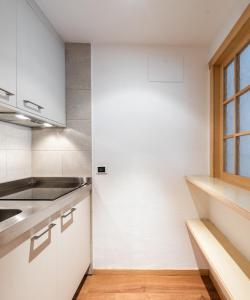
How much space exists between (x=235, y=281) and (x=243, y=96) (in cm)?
126

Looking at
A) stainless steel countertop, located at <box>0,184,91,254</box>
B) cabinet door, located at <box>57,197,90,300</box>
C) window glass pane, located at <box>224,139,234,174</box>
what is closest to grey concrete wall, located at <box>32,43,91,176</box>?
cabinet door, located at <box>57,197,90,300</box>

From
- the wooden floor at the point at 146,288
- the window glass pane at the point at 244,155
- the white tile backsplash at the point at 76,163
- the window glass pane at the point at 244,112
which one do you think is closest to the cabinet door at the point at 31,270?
the wooden floor at the point at 146,288

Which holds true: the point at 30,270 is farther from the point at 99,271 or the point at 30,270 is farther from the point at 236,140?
the point at 236,140

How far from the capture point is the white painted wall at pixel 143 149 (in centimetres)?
211

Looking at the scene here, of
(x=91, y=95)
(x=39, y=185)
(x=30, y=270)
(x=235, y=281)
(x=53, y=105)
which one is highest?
(x=91, y=95)

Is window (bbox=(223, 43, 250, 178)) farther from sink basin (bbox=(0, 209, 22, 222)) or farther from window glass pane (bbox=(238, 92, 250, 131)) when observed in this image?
sink basin (bbox=(0, 209, 22, 222))

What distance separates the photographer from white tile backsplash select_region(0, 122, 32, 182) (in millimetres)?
1656

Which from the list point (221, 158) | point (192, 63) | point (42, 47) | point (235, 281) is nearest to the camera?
point (235, 281)

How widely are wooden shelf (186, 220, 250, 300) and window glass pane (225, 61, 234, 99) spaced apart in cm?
121

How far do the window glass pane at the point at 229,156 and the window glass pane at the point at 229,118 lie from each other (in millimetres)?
94

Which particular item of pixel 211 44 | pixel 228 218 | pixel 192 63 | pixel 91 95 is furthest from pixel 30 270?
pixel 211 44

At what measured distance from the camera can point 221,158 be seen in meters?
1.99

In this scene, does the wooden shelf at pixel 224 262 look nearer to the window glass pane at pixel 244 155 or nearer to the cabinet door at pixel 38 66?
the window glass pane at pixel 244 155

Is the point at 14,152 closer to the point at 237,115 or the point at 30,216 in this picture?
the point at 30,216
